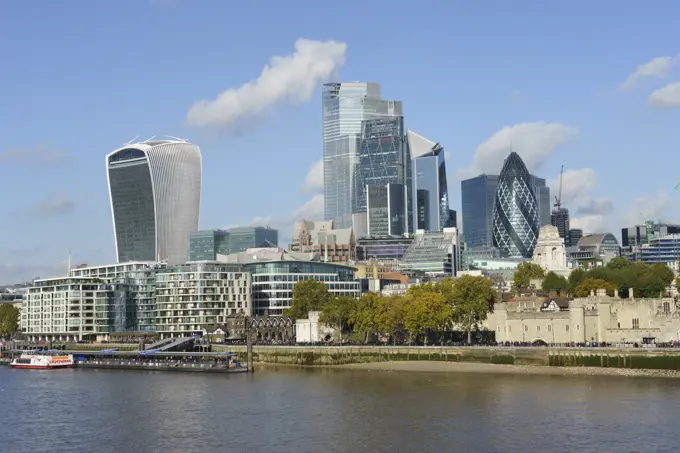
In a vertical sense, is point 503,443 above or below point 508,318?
below

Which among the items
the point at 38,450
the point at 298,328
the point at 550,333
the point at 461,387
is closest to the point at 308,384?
the point at 461,387

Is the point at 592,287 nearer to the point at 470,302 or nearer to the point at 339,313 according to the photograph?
the point at 470,302

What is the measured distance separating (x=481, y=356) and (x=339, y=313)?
4204 cm

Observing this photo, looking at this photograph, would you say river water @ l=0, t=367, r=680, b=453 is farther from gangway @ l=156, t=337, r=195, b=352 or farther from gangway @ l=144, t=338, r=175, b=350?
gangway @ l=144, t=338, r=175, b=350

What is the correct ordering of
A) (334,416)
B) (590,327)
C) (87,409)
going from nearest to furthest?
(334,416)
(87,409)
(590,327)

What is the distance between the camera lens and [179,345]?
182 m

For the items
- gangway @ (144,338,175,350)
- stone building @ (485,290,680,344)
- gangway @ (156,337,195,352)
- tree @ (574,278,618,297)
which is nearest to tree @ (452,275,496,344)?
stone building @ (485,290,680,344)

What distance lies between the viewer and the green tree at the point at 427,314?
480ft

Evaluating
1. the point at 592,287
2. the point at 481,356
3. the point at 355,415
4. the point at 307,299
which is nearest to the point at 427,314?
the point at 481,356

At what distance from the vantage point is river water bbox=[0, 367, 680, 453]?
75312mm

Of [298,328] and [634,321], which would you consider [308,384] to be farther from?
[298,328]

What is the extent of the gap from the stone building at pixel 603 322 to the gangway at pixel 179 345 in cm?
6978

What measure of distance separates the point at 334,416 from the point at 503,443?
20236 mm

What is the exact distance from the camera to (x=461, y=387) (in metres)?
108
